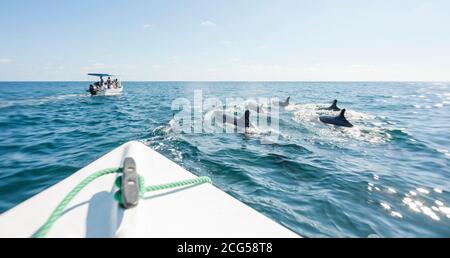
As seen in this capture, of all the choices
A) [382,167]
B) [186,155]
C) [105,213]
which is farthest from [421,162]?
[105,213]

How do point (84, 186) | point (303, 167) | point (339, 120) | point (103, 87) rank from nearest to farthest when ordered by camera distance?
point (84, 186) < point (303, 167) < point (339, 120) < point (103, 87)

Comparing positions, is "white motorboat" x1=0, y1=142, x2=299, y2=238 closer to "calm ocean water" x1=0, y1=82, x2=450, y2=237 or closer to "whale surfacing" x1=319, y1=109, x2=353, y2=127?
"calm ocean water" x1=0, y1=82, x2=450, y2=237

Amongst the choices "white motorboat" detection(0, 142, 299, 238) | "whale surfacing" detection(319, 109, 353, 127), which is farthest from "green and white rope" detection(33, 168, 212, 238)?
"whale surfacing" detection(319, 109, 353, 127)

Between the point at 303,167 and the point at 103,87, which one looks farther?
the point at 103,87

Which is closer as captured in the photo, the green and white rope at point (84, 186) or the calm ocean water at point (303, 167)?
the green and white rope at point (84, 186)

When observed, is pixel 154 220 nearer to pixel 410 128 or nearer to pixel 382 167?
pixel 382 167

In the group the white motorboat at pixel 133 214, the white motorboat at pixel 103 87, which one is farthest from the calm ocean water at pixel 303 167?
the white motorboat at pixel 103 87

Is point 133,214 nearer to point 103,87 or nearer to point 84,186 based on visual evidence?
point 84,186

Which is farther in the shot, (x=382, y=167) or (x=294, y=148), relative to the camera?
(x=294, y=148)

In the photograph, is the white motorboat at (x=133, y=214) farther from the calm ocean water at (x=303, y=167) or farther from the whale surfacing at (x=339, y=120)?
the whale surfacing at (x=339, y=120)

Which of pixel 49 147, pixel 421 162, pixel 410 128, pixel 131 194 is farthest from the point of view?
pixel 410 128

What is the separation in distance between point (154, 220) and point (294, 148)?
984 centimetres

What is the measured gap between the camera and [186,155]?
10.2 meters

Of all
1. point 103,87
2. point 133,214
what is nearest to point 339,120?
point 133,214
